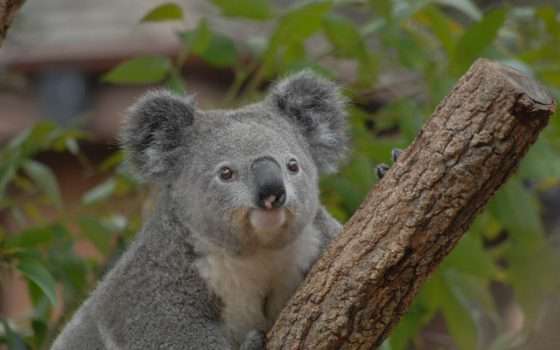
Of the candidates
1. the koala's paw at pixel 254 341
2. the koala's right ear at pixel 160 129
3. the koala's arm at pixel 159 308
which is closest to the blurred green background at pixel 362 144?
the koala's arm at pixel 159 308

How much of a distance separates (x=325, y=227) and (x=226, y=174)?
1.80 feet

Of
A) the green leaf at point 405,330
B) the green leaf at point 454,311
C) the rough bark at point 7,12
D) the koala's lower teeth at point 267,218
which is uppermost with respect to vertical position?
the rough bark at point 7,12

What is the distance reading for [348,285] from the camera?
3064 mm

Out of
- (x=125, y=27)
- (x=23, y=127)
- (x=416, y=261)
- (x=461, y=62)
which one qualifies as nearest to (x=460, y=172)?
(x=416, y=261)

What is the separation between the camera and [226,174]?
11.4 feet

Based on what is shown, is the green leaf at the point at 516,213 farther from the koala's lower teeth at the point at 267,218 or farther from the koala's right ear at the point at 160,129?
the koala's lower teeth at the point at 267,218

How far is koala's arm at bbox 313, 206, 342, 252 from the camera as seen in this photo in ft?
12.4

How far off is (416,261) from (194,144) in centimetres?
118

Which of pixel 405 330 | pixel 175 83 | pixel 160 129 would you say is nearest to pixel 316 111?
pixel 160 129

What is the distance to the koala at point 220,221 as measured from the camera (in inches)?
135

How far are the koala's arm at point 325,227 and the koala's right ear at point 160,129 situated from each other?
0.60m

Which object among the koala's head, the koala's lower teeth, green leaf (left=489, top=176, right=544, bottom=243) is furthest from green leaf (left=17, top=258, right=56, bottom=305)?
green leaf (left=489, top=176, right=544, bottom=243)

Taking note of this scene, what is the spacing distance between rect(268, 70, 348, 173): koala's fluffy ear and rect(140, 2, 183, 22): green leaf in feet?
4.24

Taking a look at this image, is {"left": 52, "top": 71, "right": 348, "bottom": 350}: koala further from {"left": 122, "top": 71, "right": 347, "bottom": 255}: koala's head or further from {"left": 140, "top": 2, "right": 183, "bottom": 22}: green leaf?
{"left": 140, "top": 2, "right": 183, "bottom": 22}: green leaf
